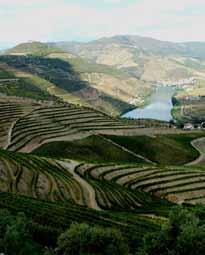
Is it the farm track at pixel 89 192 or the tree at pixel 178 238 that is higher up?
the tree at pixel 178 238

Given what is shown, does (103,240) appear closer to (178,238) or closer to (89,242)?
(89,242)

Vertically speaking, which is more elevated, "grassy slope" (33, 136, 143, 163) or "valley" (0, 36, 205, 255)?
"valley" (0, 36, 205, 255)

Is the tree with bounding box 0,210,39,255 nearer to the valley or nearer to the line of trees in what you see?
the line of trees

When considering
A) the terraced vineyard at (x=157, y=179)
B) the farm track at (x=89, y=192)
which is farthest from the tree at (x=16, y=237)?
the terraced vineyard at (x=157, y=179)

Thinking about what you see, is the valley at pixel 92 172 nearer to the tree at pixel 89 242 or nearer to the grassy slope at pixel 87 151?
A: the grassy slope at pixel 87 151

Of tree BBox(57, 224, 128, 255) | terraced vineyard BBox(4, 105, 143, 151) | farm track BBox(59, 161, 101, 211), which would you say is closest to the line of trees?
tree BBox(57, 224, 128, 255)
